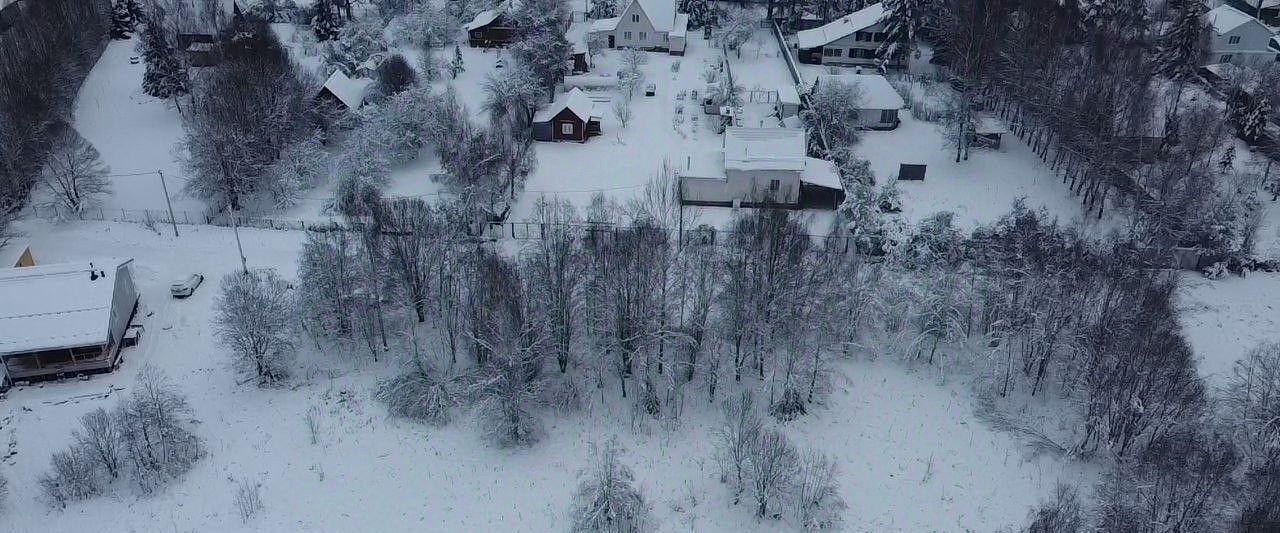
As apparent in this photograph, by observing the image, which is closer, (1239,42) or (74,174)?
(74,174)

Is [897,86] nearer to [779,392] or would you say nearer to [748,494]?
[779,392]

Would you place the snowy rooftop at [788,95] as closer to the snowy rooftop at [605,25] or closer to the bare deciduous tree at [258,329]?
the snowy rooftop at [605,25]

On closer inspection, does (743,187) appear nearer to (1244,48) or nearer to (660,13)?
(660,13)

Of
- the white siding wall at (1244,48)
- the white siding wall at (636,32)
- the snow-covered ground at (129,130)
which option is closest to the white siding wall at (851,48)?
the white siding wall at (636,32)

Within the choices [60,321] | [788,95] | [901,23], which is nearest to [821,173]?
[788,95]

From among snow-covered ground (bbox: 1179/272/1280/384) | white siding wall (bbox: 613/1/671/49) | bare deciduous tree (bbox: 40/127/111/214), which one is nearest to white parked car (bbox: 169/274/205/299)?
bare deciduous tree (bbox: 40/127/111/214)
